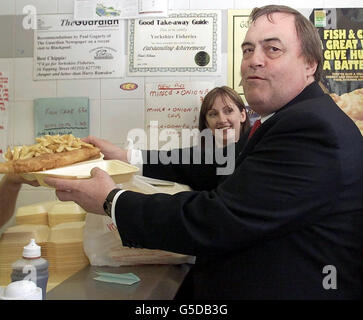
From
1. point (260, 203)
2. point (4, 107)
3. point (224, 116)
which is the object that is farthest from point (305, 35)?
point (4, 107)

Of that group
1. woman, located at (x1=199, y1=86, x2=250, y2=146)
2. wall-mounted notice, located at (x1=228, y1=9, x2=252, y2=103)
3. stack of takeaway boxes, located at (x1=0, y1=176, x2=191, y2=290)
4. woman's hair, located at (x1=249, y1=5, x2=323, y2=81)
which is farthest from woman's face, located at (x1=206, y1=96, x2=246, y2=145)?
woman's hair, located at (x1=249, y1=5, x2=323, y2=81)

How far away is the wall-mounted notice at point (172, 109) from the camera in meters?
1.92

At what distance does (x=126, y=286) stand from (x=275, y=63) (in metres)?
0.69

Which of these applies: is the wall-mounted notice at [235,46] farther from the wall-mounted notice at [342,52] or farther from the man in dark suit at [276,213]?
the man in dark suit at [276,213]

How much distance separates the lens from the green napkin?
1.06m

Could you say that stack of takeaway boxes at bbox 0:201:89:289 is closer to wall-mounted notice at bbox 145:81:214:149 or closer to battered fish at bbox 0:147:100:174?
battered fish at bbox 0:147:100:174

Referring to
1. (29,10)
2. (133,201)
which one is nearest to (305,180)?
(133,201)

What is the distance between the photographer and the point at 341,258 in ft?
3.05

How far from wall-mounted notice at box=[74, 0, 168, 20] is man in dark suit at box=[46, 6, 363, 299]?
44.6 inches

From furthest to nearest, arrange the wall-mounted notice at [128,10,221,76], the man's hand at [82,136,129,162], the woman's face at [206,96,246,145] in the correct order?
1. the wall-mounted notice at [128,10,221,76]
2. the woman's face at [206,96,246,145]
3. the man's hand at [82,136,129,162]

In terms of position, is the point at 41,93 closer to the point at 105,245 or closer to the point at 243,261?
the point at 105,245

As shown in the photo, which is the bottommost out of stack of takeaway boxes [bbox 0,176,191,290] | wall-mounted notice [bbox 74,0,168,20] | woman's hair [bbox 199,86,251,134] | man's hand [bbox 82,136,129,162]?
stack of takeaway boxes [bbox 0,176,191,290]

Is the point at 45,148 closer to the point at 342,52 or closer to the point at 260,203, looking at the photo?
the point at 260,203

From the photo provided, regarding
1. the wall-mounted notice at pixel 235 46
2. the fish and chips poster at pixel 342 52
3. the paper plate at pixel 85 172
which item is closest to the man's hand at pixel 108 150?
the paper plate at pixel 85 172
